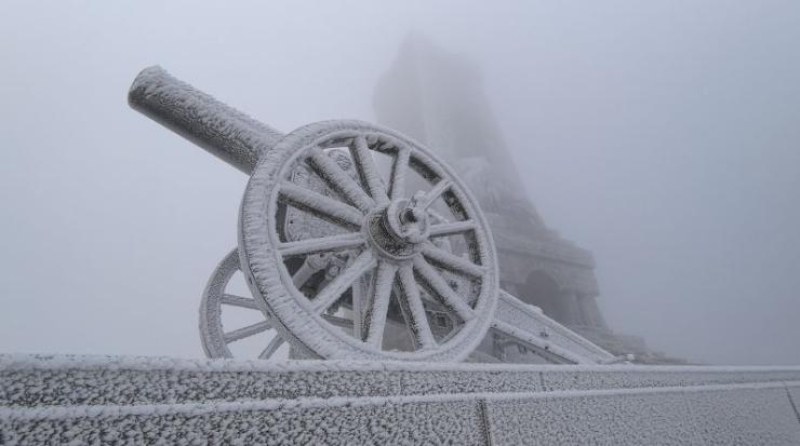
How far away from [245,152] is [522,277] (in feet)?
35.6

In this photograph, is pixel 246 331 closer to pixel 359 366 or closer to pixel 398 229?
pixel 398 229

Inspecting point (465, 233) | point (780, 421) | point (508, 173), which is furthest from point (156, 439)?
point (508, 173)

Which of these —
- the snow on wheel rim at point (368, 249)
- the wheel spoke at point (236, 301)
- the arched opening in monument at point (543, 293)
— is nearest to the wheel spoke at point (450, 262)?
the snow on wheel rim at point (368, 249)

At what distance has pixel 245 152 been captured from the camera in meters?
2.40

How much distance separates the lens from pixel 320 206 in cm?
190

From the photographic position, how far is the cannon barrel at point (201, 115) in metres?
2.37

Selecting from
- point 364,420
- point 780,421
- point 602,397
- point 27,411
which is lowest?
point 27,411

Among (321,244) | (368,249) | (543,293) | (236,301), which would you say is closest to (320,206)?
(321,244)

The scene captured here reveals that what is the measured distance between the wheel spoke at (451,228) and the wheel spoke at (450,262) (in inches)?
3.3

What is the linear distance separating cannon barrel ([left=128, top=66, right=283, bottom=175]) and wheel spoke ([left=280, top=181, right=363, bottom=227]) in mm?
640

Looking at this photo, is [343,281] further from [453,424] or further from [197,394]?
[197,394]

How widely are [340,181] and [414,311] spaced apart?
716 millimetres

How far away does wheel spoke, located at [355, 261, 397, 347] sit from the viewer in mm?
1719

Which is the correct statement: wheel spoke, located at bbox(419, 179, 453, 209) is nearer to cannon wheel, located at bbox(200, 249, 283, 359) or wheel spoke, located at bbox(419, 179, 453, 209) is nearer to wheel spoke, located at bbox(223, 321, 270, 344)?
cannon wheel, located at bbox(200, 249, 283, 359)
